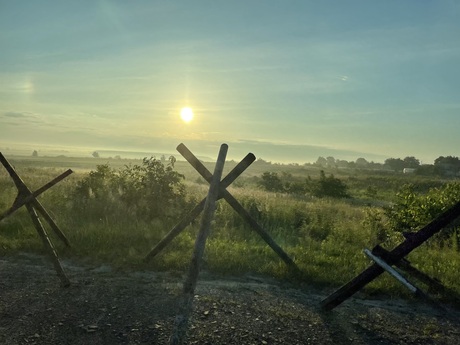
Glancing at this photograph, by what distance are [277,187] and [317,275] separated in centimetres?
3195

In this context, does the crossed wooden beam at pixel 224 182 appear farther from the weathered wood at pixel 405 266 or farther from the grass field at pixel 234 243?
the weathered wood at pixel 405 266

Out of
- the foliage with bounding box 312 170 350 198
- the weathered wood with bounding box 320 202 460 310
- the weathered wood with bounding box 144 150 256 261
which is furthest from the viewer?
the foliage with bounding box 312 170 350 198

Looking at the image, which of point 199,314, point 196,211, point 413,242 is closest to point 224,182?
point 196,211

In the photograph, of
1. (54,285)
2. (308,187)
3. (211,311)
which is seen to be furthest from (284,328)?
(308,187)

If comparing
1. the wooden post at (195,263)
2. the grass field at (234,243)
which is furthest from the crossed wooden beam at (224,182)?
the wooden post at (195,263)

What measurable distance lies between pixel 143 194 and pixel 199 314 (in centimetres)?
933

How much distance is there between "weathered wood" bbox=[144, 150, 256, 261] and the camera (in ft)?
25.7

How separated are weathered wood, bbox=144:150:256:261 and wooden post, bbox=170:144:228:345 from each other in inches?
38.4

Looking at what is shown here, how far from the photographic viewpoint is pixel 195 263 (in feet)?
20.4

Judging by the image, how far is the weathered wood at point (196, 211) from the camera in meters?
7.83

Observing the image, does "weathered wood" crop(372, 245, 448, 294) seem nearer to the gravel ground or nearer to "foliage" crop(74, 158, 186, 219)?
the gravel ground

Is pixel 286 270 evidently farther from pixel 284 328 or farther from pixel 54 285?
pixel 54 285

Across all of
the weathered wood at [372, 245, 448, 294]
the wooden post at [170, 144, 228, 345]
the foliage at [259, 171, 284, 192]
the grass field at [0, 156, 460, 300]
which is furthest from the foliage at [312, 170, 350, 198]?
the wooden post at [170, 144, 228, 345]

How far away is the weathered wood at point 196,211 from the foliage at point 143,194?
549 cm
